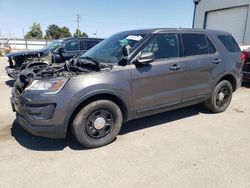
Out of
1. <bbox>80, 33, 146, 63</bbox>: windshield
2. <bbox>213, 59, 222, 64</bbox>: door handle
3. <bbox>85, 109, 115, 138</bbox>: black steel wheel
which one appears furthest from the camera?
<bbox>213, 59, 222, 64</bbox>: door handle

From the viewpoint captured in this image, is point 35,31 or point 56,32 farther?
point 56,32

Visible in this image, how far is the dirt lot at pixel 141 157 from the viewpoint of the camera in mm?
→ 2910

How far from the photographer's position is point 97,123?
12.1ft

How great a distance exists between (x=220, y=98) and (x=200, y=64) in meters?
1.14

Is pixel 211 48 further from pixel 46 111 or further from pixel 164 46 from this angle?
pixel 46 111

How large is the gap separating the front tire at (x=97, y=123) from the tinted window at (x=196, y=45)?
1.85 m

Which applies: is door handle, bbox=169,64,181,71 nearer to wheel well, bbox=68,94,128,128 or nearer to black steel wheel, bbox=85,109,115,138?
wheel well, bbox=68,94,128,128

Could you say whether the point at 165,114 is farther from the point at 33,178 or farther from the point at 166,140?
the point at 33,178

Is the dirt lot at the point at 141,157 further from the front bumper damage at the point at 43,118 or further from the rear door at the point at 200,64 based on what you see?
the rear door at the point at 200,64

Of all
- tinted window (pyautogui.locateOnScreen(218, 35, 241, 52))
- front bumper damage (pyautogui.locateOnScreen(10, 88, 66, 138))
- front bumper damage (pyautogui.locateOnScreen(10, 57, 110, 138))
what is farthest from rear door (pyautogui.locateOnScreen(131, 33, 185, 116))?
tinted window (pyautogui.locateOnScreen(218, 35, 241, 52))

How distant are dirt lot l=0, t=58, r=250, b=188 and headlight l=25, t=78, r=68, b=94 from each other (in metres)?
0.94

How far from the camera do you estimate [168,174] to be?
3035mm

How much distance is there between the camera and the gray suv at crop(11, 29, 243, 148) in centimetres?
338

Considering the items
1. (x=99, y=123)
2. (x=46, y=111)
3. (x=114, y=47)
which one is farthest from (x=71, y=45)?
(x=46, y=111)
